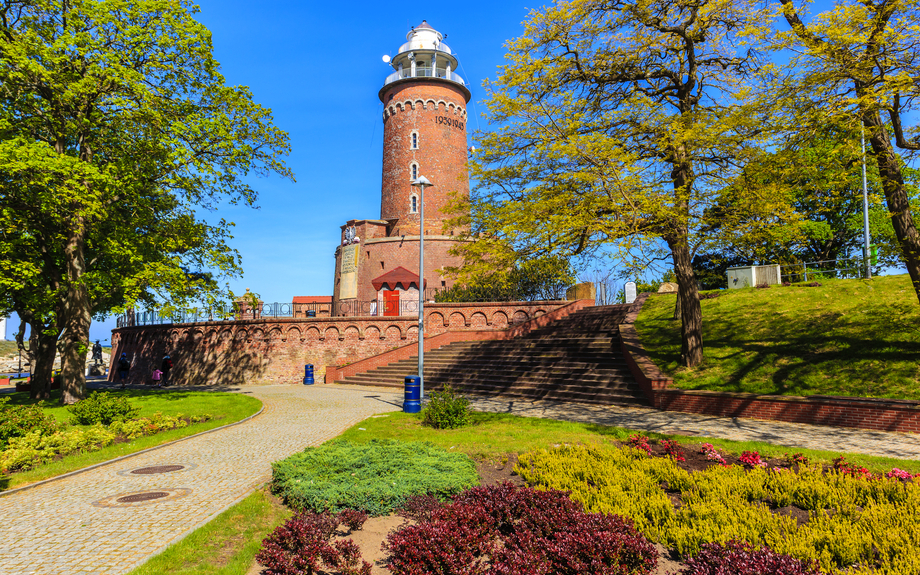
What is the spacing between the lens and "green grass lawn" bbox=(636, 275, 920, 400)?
11812 mm

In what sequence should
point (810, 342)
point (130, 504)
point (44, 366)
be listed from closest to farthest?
Answer: point (130, 504)
point (810, 342)
point (44, 366)

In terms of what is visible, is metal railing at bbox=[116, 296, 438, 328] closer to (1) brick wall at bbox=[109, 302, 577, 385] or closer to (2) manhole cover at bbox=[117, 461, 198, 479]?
(1) brick wall at bbox=[109, 302, 577, 385]

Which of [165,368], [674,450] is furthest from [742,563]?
[165,368]

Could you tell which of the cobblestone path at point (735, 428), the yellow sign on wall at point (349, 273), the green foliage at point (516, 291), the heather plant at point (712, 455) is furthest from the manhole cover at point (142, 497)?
the yellow sign on wall at point (349, 273)

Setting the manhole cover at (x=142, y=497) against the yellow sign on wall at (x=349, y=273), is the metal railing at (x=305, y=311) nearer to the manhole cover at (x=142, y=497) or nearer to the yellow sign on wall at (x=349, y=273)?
the yellow sign on wall at (x=349, y=273)

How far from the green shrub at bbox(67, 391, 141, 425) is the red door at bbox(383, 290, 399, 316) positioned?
75.6 ft

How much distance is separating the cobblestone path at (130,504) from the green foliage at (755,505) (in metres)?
4.55

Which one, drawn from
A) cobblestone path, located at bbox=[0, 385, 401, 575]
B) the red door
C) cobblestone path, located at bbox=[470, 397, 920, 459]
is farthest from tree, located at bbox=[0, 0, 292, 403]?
the red door

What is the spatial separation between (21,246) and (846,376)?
25429 millimetres

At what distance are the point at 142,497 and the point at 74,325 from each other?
13210 millimetres

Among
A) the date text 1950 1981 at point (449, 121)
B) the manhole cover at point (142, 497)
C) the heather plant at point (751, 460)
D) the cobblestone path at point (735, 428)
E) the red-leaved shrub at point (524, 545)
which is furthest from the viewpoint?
the date text 1950 1981 at point (449, 121)

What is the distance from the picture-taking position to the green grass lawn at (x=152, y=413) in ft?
25.9

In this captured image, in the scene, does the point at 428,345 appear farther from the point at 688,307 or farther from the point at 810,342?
the point at 810,342

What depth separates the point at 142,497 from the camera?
258 inches
